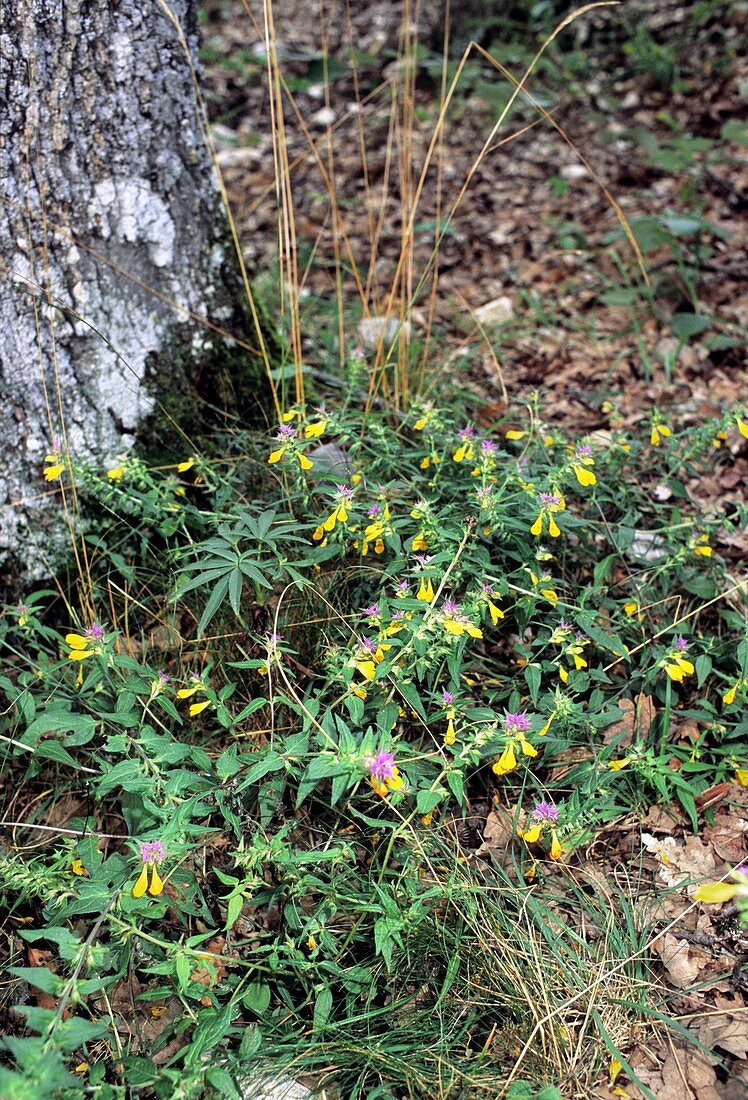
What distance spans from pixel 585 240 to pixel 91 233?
2.27 m

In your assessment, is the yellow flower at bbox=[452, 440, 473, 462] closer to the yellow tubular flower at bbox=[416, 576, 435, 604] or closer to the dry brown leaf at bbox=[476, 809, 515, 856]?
the yellow tubular flower at bbox=[416, 576, 435, 604]

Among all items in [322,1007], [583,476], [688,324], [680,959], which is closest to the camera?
[322,1007]

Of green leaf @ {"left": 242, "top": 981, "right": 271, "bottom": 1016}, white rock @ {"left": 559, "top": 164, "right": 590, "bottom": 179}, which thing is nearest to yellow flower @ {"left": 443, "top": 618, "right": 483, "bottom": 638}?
green leaf @ {"left": 242, "top": 981, "right": 271, "bottom": 1016}

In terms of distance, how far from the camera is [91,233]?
7.44ft

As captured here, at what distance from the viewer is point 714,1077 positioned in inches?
60.6

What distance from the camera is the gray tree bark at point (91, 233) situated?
212 cm

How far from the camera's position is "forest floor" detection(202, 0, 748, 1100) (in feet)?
6.13

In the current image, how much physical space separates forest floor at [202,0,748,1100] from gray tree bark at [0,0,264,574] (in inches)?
15.7

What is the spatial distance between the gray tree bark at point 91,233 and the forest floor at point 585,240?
40cm

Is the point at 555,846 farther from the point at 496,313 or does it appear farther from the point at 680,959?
the point at 496,313

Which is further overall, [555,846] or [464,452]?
[464,452]

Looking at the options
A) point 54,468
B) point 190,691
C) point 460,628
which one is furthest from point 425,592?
point 54,468

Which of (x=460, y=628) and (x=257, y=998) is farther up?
(x=460, y=628)

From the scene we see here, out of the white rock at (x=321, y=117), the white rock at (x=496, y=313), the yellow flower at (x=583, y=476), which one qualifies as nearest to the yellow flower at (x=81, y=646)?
the yellow flower at (x=583, y=476)
